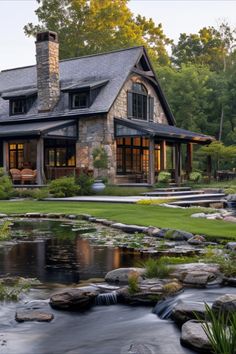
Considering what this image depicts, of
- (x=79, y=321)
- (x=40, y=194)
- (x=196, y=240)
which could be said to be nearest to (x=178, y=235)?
(x=196, y=240)

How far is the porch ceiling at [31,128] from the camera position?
92.0ft

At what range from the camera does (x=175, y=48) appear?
72.3m

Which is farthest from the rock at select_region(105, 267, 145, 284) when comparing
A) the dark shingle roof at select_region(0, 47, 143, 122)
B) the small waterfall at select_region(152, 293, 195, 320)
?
the dark shingle roof at select_region(0, 47, 143, 122)

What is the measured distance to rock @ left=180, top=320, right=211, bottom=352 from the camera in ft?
20.3

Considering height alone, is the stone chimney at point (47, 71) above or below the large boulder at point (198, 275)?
above

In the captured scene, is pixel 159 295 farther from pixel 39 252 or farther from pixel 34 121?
pixel 34 121

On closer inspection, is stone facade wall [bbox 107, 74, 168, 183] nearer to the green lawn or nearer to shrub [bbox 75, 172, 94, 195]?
shrub [bbox 75, 172, 94, 195]

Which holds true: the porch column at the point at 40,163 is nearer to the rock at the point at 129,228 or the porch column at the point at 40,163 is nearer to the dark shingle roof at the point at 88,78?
the dark shingle roof at the point at 88,78

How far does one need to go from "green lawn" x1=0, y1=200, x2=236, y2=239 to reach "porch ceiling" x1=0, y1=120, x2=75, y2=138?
650cm

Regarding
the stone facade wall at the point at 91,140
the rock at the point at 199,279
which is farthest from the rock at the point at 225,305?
the stone facade wall at the point at 91,140

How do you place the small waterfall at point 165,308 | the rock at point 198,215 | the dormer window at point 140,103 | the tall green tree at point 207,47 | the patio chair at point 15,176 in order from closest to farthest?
the small waterfall at point 165,308 < the rock at point 198,215 < the patio chair at point 15,176 < the dormer window at point 140,103 < the tall green tree at point 207,47

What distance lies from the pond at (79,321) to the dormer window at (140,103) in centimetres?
2146

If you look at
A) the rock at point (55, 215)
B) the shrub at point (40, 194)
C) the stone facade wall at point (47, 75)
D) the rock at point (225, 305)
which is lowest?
the rock at point (225, 305)

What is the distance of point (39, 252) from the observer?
12297 mm
